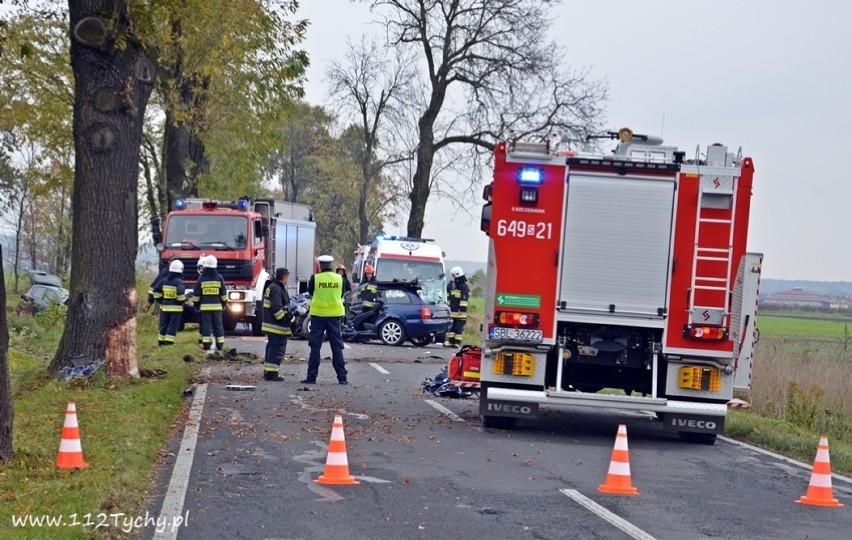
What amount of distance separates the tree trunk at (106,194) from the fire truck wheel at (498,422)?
5089 mm

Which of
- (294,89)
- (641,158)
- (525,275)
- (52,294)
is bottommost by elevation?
(52,294)

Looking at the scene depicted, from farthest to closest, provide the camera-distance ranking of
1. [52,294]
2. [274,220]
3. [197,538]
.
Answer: [52,294] < [274,220] < [197,538]

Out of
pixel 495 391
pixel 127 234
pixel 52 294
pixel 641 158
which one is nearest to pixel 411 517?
pixel 495 391

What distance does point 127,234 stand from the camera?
49.3ft

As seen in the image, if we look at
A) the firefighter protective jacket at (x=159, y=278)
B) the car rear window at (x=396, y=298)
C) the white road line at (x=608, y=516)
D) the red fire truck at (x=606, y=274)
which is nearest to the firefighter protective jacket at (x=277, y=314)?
the red fire truck at (x=606, y=274)

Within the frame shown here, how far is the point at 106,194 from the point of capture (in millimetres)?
14773

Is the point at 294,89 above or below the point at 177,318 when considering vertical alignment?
above

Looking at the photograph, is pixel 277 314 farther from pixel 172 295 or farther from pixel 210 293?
pixel 172 295

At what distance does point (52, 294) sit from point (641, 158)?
2928 cm

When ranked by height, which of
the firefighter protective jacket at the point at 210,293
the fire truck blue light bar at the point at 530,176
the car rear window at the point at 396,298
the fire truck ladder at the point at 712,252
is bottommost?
the car rear window at the point at 396,298

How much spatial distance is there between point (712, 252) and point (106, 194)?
7.83m

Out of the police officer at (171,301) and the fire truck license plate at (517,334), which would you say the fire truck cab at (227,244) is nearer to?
the police officer at (171,301)

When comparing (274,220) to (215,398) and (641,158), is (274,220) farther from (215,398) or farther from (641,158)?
(641,158)

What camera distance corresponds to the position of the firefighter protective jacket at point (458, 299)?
26.5m
